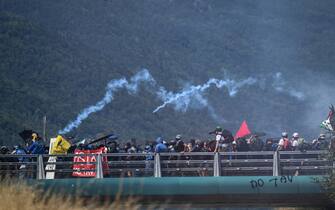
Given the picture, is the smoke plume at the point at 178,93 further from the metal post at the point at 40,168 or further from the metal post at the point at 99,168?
the metal post at the point at 99,168

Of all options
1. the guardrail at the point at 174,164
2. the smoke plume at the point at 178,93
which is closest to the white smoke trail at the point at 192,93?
the smoke plume at the point at 178,93

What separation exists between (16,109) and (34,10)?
51.4 ft

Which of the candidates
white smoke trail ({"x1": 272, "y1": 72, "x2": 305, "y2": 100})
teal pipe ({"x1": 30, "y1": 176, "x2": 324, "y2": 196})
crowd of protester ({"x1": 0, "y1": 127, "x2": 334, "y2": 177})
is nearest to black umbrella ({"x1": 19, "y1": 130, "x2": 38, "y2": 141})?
crowd of protester ({"x1": 0, "y1": 127, "x2": 334, "y2": 177})

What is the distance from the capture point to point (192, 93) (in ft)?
217

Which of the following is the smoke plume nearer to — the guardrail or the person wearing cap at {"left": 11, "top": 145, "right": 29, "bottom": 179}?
the person wearing cap at {"left": 11, "top": 145, "right": 29, "bottom": 179}

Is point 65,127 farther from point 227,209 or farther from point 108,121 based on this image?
point 227,209

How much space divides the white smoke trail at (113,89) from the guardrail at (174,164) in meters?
23.3

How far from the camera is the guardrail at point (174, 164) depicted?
28.9 metres

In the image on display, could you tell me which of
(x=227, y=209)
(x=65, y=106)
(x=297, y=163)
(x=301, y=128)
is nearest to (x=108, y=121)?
(x=65, y=106)

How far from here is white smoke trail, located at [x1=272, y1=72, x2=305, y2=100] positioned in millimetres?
68938

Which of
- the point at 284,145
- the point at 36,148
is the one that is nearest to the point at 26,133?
the point at 36,148

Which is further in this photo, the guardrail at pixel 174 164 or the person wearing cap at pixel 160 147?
the person wearing cap at pixel 160 147

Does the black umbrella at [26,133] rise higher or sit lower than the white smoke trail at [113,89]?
lower

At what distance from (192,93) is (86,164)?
3720 cm
